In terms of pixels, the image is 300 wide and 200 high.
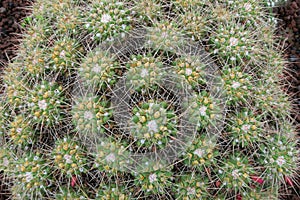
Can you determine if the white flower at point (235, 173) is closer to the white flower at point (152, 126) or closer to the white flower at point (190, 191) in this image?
the white flower at point (190, 191)

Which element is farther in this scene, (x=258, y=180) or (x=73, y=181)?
(x=258, y=180)

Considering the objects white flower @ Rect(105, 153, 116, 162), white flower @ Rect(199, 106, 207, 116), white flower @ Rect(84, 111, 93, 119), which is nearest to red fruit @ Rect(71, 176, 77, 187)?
white flower @ Rect(105, 153, 116, 162)

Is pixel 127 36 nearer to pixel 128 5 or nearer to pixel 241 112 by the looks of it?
pixel 128 5

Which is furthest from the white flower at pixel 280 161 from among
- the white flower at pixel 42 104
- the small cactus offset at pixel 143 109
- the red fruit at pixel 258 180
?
the white flower at pixel 42 104

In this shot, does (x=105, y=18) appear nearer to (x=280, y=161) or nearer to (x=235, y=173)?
(x=235, y=173)

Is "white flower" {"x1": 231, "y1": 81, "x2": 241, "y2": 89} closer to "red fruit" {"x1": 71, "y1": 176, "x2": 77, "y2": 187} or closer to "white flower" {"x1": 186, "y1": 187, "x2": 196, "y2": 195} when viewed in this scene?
"white flower" {"x1": 186, "y1": 187, "x2": 196, "y2": 195}

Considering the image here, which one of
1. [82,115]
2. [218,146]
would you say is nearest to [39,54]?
[82,115]

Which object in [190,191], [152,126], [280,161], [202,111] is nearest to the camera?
[152,126]

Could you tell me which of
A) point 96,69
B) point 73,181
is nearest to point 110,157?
point 73,181
